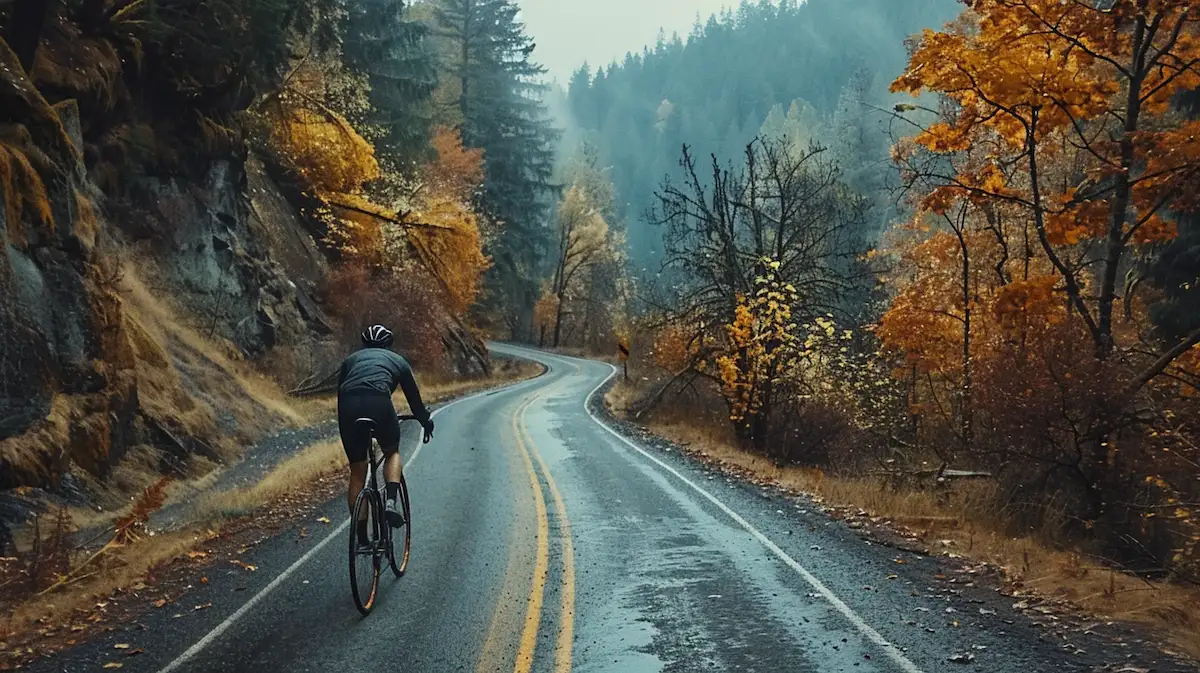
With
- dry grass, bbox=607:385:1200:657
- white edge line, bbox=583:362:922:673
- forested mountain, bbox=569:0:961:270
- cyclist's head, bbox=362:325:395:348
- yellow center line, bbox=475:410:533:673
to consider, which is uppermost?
forested mountain, bbox=569:0:961:270

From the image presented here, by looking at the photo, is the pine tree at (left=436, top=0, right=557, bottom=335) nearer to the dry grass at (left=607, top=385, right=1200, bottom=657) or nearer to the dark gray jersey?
the dry grass at (left=607, top=385, right=1200, bottom=657)

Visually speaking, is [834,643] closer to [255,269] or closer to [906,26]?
[255,269]

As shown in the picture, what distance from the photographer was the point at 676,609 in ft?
22.7

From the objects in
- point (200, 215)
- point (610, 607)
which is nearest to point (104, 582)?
point (610, 607)

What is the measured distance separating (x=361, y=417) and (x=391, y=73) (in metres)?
34.5

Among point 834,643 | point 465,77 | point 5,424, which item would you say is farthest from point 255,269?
point 465,77

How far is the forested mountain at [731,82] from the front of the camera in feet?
455

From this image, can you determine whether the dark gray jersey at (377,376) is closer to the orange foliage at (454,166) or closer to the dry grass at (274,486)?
the dry grass at (274,486)

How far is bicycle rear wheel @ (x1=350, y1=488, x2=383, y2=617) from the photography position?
659 centimetres

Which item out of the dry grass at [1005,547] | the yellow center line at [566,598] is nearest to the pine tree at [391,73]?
the yellow center line at [566,598]

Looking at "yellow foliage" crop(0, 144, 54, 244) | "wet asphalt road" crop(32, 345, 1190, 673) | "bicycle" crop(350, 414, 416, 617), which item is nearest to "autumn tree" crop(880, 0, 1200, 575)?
"wet asphalt road" crop(32, 345, 1190, 673)

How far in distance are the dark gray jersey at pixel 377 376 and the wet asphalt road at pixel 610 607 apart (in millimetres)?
1818

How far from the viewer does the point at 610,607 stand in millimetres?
6988

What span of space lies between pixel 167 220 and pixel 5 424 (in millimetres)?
12746
